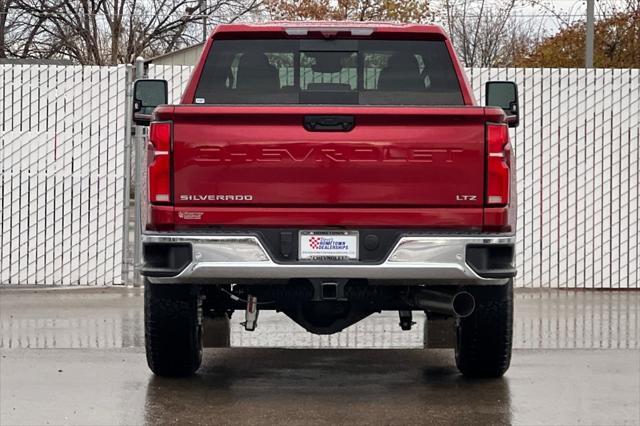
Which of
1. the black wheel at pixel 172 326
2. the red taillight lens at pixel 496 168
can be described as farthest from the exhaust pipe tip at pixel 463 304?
the black wheel at pixel 172 326

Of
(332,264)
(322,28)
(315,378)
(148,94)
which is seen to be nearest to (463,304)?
(332,264)

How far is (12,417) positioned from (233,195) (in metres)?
1.66

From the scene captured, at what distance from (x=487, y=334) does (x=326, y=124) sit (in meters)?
1.76

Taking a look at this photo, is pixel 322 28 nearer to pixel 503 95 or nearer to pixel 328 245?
pixel 503 95

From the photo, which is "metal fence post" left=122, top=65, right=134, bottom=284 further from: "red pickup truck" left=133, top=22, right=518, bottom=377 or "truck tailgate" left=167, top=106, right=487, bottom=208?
"truck tailgate" left=167, top=106, right=487, bottom=208

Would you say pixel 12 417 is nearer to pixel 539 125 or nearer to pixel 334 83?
pixel 334 83

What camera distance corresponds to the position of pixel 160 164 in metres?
7.57

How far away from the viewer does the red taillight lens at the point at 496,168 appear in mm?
7559

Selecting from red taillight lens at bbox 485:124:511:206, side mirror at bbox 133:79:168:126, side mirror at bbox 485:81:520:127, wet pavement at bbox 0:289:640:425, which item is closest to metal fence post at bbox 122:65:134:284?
wet pavement at bbox 0:289:640:425

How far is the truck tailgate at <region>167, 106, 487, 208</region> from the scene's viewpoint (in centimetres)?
755

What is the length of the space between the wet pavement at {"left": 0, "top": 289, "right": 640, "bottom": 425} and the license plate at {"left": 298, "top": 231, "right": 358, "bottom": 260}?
2.78 feet

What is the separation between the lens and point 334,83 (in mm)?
8977

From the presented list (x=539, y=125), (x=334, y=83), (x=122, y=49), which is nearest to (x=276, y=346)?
(x=334, y=83)

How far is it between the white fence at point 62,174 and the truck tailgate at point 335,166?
6396 mm
